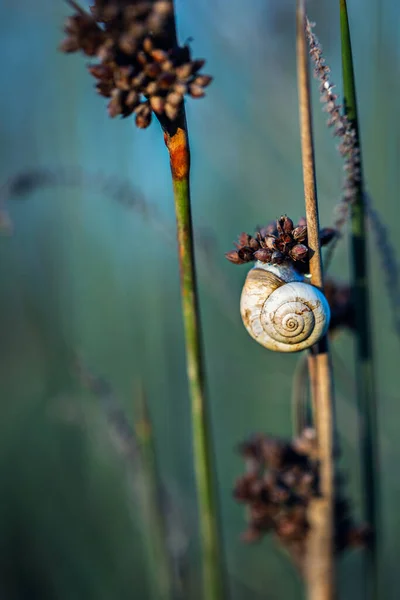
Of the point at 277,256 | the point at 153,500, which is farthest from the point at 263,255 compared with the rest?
the point at 153,500

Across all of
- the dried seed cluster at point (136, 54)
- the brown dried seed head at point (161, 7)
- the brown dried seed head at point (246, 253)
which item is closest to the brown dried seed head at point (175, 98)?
the dried seed cluster at point (136, 54)

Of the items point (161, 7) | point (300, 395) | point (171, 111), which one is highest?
point (161, 7)

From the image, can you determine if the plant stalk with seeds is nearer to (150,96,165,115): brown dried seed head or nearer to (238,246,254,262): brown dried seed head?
(150,96,165,115): brown dried seed head

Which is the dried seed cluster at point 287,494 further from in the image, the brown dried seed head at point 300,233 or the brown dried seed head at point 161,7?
the brown dried seed head at point 161,7

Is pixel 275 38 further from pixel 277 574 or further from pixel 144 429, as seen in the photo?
pixel 277 574

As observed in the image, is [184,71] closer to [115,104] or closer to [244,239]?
[115,104]

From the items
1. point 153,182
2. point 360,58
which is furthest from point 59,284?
point 360,58
